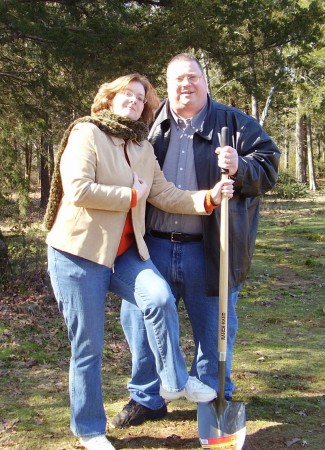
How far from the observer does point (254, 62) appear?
1178 cm

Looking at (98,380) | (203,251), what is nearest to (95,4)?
(203,251)

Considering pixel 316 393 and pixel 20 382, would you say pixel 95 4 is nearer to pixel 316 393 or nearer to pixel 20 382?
pixel 20 382

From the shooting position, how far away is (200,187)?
379cm

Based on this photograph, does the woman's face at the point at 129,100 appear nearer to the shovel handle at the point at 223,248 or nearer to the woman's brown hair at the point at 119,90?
the woman's brown hair at the point at 119,90

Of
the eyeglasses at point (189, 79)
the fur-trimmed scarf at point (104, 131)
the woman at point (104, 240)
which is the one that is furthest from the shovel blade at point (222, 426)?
the eyeglasses at point (189, 79)

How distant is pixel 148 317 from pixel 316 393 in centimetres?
222

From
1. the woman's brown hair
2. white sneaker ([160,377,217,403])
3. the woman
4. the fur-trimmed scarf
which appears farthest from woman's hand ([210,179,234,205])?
white sneaker ([160,377,217,403])

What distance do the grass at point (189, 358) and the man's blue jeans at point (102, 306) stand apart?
0.75 metres

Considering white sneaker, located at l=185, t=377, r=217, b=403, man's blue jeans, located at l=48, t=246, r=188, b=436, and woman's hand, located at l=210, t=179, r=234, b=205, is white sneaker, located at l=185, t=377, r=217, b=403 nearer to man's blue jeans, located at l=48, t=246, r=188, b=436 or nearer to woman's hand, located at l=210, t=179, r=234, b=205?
man's blue jeans, located at l=48, t=246, r=188, b=436

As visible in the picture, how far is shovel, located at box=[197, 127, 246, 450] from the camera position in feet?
11.5

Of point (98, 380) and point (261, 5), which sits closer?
point (98, 380)

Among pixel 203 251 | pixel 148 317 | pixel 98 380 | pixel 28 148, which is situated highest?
pixel 28 148

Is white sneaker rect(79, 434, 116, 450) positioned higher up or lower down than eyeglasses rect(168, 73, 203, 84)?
lower down

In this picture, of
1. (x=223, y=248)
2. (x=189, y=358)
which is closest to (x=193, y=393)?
(x=223, y=248)
